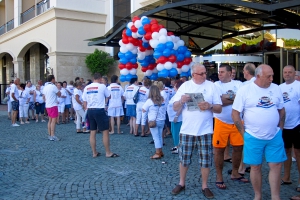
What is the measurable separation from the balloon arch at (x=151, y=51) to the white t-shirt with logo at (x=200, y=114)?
19.4 ft

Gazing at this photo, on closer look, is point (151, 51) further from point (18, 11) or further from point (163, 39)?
point (18, 11)

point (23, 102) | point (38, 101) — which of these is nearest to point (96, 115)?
point (23, 102)

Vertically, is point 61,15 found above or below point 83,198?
above

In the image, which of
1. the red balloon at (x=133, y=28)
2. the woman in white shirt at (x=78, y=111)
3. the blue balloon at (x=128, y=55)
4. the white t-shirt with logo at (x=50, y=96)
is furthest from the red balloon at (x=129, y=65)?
the white t-shirt with logo at (x=50, y=96)

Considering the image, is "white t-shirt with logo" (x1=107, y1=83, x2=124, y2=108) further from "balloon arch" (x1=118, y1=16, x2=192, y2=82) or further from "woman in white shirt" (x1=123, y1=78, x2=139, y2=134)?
"balloon arch" (x1=118, y1=16, x2=192, y2=82)

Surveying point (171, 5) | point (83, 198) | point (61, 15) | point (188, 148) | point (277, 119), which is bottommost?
point (83, 198)

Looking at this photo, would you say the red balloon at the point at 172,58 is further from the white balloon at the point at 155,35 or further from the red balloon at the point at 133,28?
the red balloon at the point at 133,28

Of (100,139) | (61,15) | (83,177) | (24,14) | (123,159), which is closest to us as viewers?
(83,177)

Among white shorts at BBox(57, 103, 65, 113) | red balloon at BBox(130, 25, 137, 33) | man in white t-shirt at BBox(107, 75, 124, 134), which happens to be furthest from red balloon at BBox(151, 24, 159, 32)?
white shorts at BBox(57, 103, 65, 113)

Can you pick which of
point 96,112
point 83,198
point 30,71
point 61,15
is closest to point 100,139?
point 96,112

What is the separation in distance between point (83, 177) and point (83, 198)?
1042 millimetres

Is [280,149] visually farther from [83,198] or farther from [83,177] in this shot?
[83,177]

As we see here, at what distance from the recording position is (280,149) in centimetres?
411

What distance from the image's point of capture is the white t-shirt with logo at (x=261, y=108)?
4.11m
